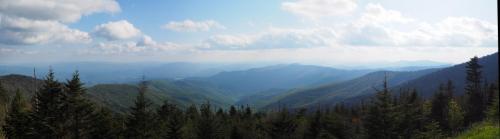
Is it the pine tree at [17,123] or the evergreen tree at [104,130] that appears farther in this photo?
the evergreen tree at [104,130]

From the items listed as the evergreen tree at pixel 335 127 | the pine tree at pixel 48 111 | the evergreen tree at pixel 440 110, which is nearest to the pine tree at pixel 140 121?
the pine tree at pixel 48 111

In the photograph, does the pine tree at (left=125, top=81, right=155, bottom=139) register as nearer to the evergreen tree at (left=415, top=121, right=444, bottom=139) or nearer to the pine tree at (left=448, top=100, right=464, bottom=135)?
the evergreen tree at (left=415, top=121, right=444, bottom=139)

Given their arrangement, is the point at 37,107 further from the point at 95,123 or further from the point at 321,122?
the point at 321,122

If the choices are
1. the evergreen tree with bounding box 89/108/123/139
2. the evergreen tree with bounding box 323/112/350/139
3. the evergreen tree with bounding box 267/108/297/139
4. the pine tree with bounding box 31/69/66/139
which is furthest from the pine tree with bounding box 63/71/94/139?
the evergreen tree with bounding box 323/112/350/139

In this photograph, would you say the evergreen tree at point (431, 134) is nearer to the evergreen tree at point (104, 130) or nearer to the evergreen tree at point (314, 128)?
the evergreen tree at point (104, 130)

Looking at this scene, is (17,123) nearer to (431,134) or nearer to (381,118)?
(381,118)
